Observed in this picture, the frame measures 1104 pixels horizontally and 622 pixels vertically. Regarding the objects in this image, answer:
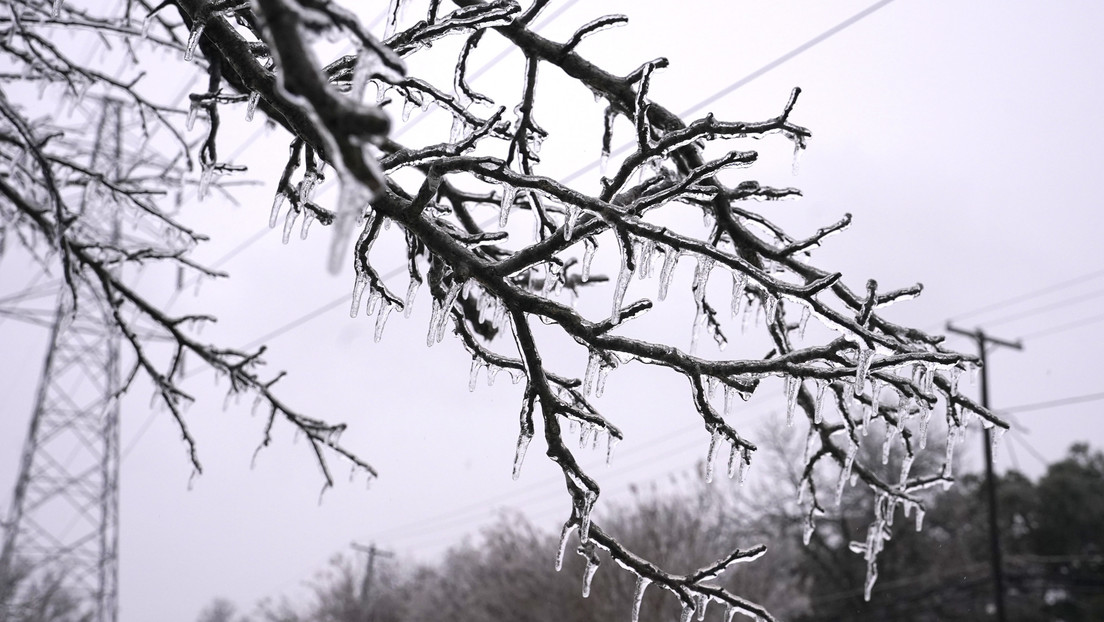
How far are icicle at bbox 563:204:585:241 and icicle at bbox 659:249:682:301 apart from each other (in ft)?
0.87

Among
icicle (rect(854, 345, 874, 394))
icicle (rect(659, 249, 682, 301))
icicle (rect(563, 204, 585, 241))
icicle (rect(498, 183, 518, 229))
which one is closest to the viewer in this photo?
icicle (rect(563, 204, 585, 241))

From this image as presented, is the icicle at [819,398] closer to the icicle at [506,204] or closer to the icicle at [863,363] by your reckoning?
the icicle at [863,363]

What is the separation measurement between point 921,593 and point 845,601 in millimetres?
2430

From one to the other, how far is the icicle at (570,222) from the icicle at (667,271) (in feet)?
A: 0.87

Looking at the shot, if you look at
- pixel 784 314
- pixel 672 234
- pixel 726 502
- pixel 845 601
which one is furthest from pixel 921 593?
pixel 672 234

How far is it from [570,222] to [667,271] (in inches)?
15.4

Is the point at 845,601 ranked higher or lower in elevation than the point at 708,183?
higher

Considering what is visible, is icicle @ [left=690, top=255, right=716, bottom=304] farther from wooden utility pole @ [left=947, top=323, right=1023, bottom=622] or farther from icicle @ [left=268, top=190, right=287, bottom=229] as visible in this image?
wooden utility pole @ [left=947, top=323, right=1023, bottom=622]

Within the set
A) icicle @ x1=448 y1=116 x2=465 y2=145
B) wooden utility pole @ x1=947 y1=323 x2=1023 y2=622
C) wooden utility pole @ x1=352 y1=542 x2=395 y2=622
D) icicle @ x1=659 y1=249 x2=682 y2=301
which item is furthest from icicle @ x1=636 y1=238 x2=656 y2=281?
wooden utility pole @ x1=352 y1=542 x2=395 y2=622

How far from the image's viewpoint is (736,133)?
2.17m

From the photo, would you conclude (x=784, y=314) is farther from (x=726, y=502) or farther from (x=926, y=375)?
(x=726, y=502)

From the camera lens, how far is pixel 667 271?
6.90 feet

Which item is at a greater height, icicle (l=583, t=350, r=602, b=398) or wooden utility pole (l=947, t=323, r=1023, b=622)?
wooden utility pole (l=947, t=323, r=1023, b=622)

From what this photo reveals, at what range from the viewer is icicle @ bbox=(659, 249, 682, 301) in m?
2.06
